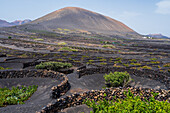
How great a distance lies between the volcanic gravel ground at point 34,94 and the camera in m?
12.6

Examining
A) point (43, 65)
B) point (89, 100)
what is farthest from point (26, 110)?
point (43, 65)

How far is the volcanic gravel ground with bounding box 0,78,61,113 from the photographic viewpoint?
12625 mm

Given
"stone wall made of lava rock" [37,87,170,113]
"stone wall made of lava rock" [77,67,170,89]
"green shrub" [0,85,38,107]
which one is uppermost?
"stone wall made of lava rock" [37,87,170,113]

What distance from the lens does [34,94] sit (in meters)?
17.1

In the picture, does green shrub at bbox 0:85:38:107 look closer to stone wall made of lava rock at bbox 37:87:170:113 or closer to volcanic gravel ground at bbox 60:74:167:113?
volcanic gravel ground at bbox 60:74:167:113

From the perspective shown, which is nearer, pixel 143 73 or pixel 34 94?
pixel 34 94

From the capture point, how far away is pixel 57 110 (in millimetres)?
11789

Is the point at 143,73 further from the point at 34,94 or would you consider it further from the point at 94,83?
the point at 34,94

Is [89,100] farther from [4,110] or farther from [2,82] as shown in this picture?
[2,82]

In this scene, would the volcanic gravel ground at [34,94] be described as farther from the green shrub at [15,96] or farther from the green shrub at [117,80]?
the green shrub at [117,80]

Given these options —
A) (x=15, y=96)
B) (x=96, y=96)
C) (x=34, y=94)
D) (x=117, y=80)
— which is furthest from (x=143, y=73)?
(x=15, y=96)

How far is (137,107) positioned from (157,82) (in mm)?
12761

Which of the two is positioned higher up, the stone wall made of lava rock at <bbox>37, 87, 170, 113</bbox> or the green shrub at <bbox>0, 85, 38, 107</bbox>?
the stone wall made of lava rock at <bbox>37, 87, 170, 113</bbox>

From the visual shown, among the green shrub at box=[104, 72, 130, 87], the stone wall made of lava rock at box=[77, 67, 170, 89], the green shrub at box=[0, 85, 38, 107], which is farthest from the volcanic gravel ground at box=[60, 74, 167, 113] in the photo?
the green shrub at box=[0, 85, 38, 107]
